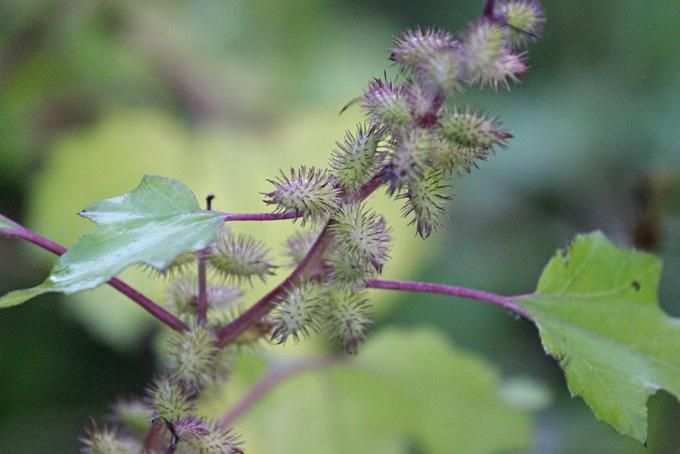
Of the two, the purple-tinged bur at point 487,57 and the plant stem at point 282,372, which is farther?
the plant stem at point 282,372

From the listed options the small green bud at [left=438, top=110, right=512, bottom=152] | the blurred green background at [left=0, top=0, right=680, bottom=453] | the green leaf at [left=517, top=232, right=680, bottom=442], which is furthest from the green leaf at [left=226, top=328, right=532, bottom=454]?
the small green bud at [left=438, top=110, right=512, bottom=152]

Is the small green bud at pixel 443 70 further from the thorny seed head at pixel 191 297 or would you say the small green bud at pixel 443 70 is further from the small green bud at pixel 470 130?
the thorny seed head at pixel 191 297

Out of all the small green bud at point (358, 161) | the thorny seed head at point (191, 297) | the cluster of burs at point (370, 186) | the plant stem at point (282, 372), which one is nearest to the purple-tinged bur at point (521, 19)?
the cluster of burs at point (370, 186)

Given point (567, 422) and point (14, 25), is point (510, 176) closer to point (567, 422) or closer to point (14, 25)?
point (567, 422)

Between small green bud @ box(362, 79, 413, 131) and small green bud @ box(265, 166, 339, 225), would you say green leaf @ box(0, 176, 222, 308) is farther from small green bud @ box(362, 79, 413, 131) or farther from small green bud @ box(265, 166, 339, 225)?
small green bud @ box(362, 79, 413, 131)

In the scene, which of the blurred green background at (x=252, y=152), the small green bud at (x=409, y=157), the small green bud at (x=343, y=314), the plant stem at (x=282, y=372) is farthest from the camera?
the blurred green background at (x=252, y=152)

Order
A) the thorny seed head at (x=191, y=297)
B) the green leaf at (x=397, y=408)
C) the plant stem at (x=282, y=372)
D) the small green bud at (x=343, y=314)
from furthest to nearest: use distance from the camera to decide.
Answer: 1. the green leaf at (x=397, y=408)
2. the plant stem at (x=282, y=372)
3. the thorny seed head at (x=191, y=297)
4. the small green bud at (x=343, y=314)
